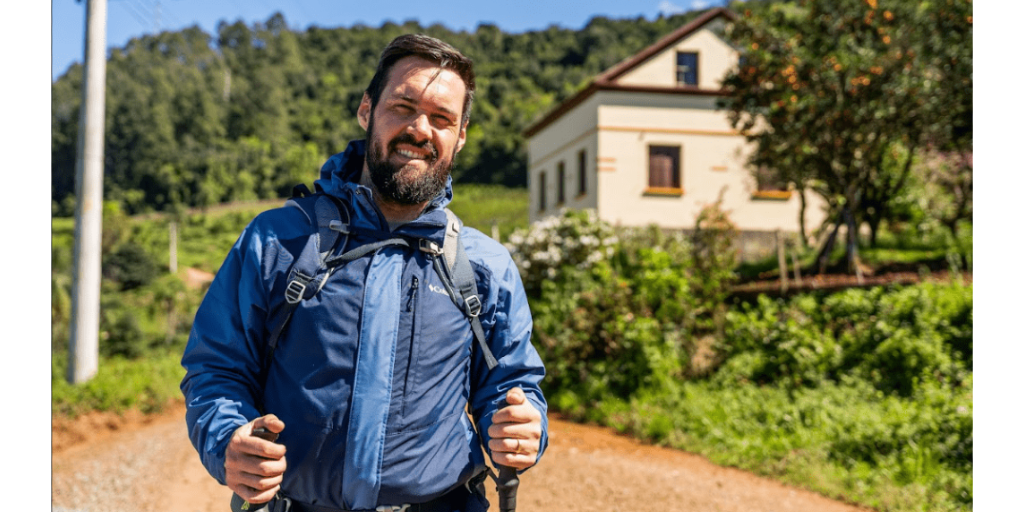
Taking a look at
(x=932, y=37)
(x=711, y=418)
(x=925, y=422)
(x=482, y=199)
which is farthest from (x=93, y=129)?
(x=482, y=199)

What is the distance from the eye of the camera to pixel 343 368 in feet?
5.89

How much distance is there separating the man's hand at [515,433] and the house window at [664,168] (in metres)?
18.5

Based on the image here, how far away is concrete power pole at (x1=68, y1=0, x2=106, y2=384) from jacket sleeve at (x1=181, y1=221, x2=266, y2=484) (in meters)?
9.58

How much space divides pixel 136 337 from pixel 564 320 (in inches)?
321

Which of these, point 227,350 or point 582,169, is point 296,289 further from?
point 582,169

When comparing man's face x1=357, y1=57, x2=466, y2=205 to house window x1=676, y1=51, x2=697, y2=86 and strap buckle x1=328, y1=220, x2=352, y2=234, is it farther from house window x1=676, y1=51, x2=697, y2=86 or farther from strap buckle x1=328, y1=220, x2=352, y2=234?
house window x1=676, y1=51, x2=697, y2=86

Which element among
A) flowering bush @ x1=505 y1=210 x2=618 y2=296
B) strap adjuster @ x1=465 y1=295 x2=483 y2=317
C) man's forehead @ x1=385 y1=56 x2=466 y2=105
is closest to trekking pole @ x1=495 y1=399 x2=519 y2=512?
strap adjuster @ x1=465 y1=295 x2=483 y2=317

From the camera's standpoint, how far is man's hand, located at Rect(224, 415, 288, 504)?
158cm

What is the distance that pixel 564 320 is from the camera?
10859 millimetres

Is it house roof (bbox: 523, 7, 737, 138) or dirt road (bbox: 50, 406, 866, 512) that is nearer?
dirt road (bbox: 50, 406, 866, 512)

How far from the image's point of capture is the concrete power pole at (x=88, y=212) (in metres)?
9.99

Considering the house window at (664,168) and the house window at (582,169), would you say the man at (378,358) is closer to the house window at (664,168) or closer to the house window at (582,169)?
the house window at (664,168)

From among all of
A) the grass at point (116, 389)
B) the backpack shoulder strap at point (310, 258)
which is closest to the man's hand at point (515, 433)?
the backpack shoulder strap at point (310, 258)
